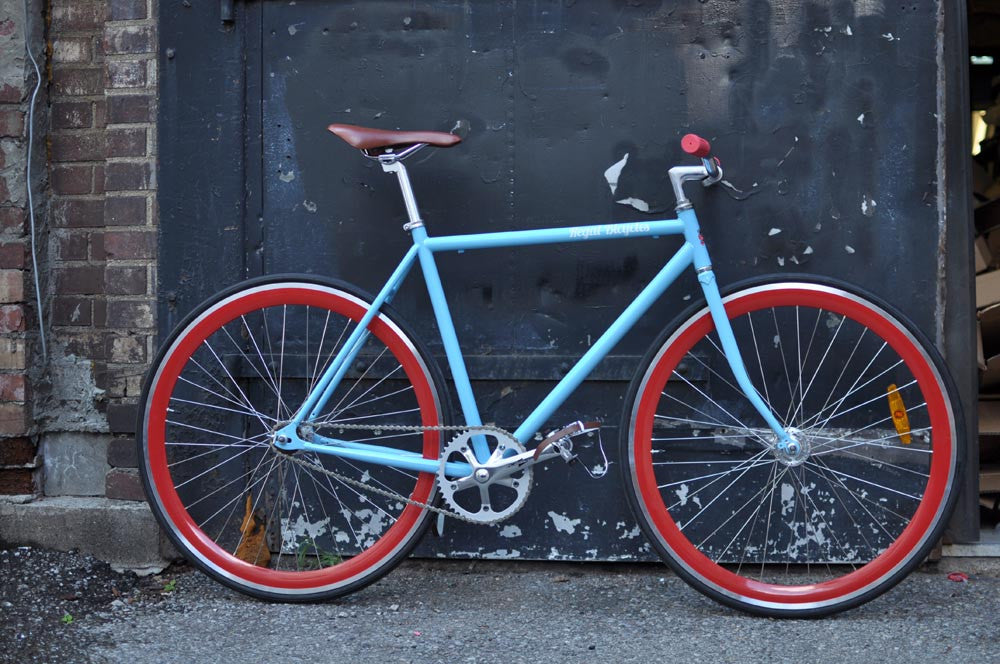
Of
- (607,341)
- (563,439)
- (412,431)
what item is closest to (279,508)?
(412,431)

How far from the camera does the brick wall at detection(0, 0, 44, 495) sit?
3.18 metres

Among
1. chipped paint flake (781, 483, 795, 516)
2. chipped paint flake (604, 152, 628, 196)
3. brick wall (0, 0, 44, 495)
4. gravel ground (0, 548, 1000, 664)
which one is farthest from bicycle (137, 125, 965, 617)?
brick wall (0, 0, 44, 495)

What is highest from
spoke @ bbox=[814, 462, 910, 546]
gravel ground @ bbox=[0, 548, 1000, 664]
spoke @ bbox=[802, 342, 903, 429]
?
spoke @ bbox=[802, 342, 903, 429]

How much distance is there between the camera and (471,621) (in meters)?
2.82

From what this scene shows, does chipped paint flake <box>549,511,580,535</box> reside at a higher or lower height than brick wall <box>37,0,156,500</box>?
lower

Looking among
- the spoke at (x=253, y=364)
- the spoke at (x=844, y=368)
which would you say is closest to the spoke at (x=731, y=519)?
the spoke at (x=844, y=368)

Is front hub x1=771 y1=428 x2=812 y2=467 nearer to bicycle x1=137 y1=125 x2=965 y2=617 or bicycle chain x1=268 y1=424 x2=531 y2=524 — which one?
bicycle x1=137 y1=125 x2=965 y2=617

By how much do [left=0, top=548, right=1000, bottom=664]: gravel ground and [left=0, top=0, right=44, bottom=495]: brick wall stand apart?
0.53 m

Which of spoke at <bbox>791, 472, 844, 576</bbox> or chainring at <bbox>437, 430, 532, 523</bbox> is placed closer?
chainring at <bbox>437, 430, 532, 523</bbox>

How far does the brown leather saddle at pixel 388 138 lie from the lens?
2.80 m

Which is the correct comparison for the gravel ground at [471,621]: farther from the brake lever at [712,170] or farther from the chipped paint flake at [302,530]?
the brake lever at [712,170]

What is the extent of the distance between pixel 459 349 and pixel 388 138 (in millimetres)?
657

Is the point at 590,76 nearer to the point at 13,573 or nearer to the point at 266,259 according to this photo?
the point at 266,259

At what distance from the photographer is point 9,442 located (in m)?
3.29
